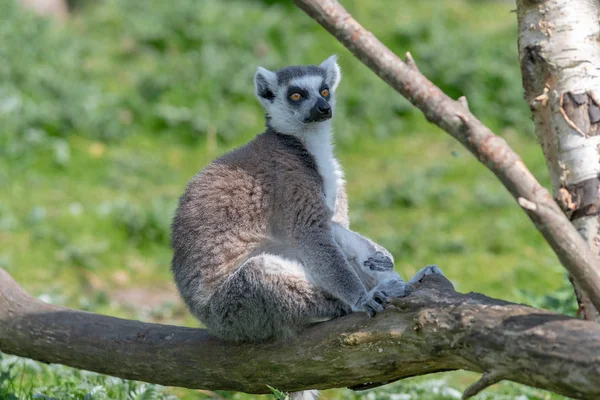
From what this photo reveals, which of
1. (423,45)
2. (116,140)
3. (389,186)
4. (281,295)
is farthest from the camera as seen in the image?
(423,45)

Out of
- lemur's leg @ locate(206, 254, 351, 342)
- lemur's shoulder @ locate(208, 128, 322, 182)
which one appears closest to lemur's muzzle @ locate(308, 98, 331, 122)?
lemur's shoulder @ locate(208, 128, 322, 182)

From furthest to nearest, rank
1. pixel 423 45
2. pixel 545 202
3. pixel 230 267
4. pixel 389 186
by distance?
pixel 423 45 → pixel 389 186 → pixel 230 267 → pixel 545 202

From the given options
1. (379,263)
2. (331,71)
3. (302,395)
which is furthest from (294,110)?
(302,395)

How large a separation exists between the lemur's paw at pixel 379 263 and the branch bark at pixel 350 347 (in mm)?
573

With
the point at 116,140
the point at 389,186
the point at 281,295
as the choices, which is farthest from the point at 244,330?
the point at 116,140

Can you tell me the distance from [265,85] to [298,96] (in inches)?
13.4

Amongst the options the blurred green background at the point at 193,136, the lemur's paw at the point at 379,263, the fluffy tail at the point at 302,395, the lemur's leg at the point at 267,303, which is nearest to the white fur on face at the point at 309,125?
the lemur's paw at the point at 379,263

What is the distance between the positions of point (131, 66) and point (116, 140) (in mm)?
1766

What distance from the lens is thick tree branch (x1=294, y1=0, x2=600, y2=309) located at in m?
2.48

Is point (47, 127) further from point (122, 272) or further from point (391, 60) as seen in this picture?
point (391, 60)

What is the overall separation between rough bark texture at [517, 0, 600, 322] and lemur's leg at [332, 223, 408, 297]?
0.94 meters

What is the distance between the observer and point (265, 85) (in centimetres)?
480

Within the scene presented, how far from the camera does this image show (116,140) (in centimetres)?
963

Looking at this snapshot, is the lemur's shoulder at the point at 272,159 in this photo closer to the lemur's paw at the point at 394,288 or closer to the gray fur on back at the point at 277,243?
the gray fur on back at the point at 277,243
